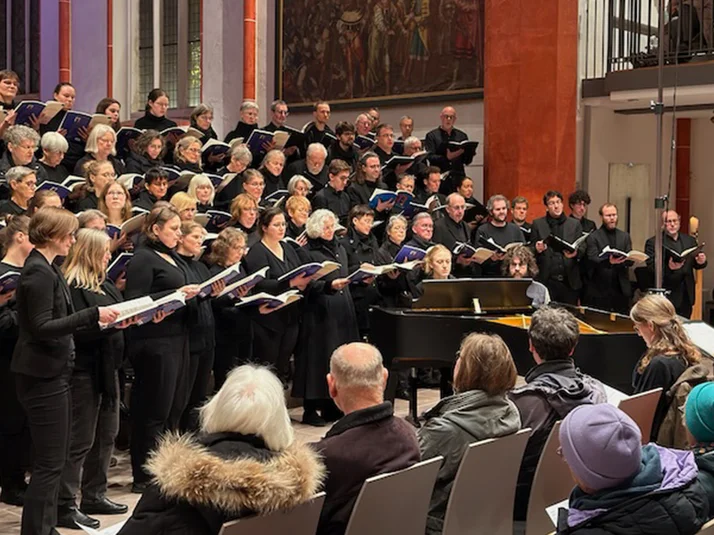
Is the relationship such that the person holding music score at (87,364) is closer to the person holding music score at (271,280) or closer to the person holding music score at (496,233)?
the person holding music score at (271,280)

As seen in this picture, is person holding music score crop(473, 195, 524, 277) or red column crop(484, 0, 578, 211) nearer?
person holding music score crop(473, 195, 524, 277)

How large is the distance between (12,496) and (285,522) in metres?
3.08

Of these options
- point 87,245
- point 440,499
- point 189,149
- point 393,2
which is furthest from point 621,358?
point 393,2

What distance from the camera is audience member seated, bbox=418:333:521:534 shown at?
3584mm

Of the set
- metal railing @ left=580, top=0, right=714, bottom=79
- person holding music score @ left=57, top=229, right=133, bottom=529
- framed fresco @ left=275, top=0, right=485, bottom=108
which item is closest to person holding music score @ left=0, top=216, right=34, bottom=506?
person holding music score @ left=57, top=229, right=133, bottom=529

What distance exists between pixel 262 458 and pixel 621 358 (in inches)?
147

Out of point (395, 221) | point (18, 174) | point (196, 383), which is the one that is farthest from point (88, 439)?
point (395, 221)

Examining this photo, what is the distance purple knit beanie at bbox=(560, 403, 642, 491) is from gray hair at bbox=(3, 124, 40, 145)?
5017 mm

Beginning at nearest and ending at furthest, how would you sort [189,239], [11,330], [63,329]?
[63,329] → [11,330] → [189,239]

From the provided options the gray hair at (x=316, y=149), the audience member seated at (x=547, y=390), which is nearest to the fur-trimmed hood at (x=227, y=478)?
the audience member seated at (x=547, y=390)

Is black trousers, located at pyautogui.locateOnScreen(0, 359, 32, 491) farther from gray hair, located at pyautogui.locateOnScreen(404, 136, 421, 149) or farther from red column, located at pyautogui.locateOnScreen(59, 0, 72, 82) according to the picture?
red column, located at pyautogui.locateOnScreen(59, 0, 72, 82)

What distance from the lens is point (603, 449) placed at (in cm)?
254

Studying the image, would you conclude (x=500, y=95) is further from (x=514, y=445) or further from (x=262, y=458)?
(x=262, y=458)

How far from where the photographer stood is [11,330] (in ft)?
16.8
